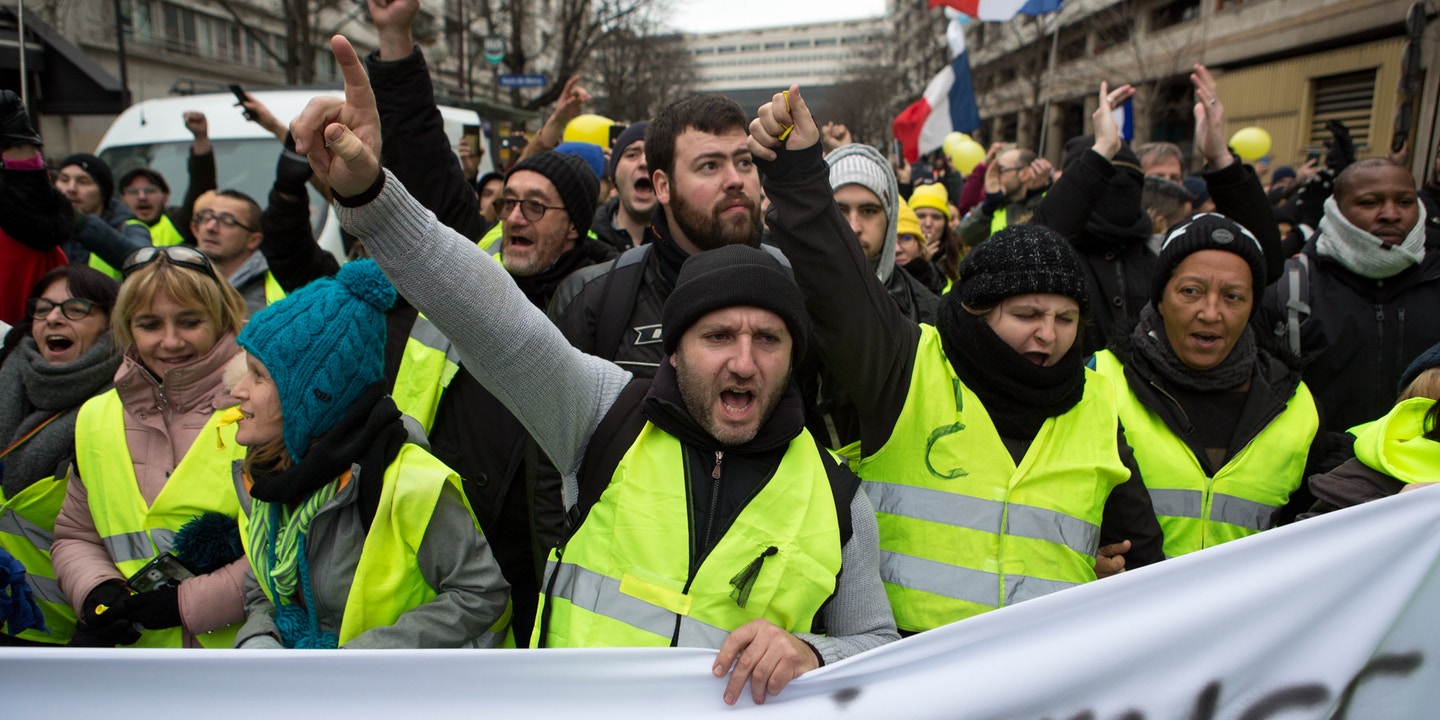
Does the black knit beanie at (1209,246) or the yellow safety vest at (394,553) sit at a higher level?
the black knit beanie at (1209,246)

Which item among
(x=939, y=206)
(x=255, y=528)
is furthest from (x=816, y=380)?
(x=939, y=206)

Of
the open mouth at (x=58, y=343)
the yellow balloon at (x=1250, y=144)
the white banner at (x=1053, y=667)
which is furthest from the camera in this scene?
the yellow balloon at (x=1250, y=144)

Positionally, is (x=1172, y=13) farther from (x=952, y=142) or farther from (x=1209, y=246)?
(x=1209, y=246)

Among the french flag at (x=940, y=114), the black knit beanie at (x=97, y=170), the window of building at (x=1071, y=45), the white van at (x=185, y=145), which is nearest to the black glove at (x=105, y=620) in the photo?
the black knit beanie at (x=97, y=170)

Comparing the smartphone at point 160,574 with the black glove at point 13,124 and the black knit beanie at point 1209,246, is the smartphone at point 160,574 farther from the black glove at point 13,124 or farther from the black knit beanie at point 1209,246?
the black knit beanie at point 1209,246

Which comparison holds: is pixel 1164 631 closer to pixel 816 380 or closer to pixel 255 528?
pixel 816 380

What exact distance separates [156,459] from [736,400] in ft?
5.88

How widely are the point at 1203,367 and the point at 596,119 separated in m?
6.73

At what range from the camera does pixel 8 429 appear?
2.90 metres

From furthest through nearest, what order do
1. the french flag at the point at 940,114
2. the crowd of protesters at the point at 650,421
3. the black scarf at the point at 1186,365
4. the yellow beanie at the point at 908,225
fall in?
1. the french flag at the point at 940,114
2. the yellow beanie at the point at 908,225
3. the black scarf at the point at 1186,365
4. the crowd of protesters at the point at 650,421

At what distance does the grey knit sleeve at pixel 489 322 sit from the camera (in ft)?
5.98

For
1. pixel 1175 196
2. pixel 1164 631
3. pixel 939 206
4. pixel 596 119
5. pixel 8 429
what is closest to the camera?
pixel 1164 631

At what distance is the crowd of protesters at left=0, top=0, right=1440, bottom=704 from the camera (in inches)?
74.7

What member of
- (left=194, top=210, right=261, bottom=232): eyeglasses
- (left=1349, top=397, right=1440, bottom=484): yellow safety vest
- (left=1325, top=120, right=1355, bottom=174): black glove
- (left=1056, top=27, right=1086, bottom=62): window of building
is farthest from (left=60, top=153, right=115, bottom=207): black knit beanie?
(left=1056, top=27, right=1086, bottom=62): window of building
